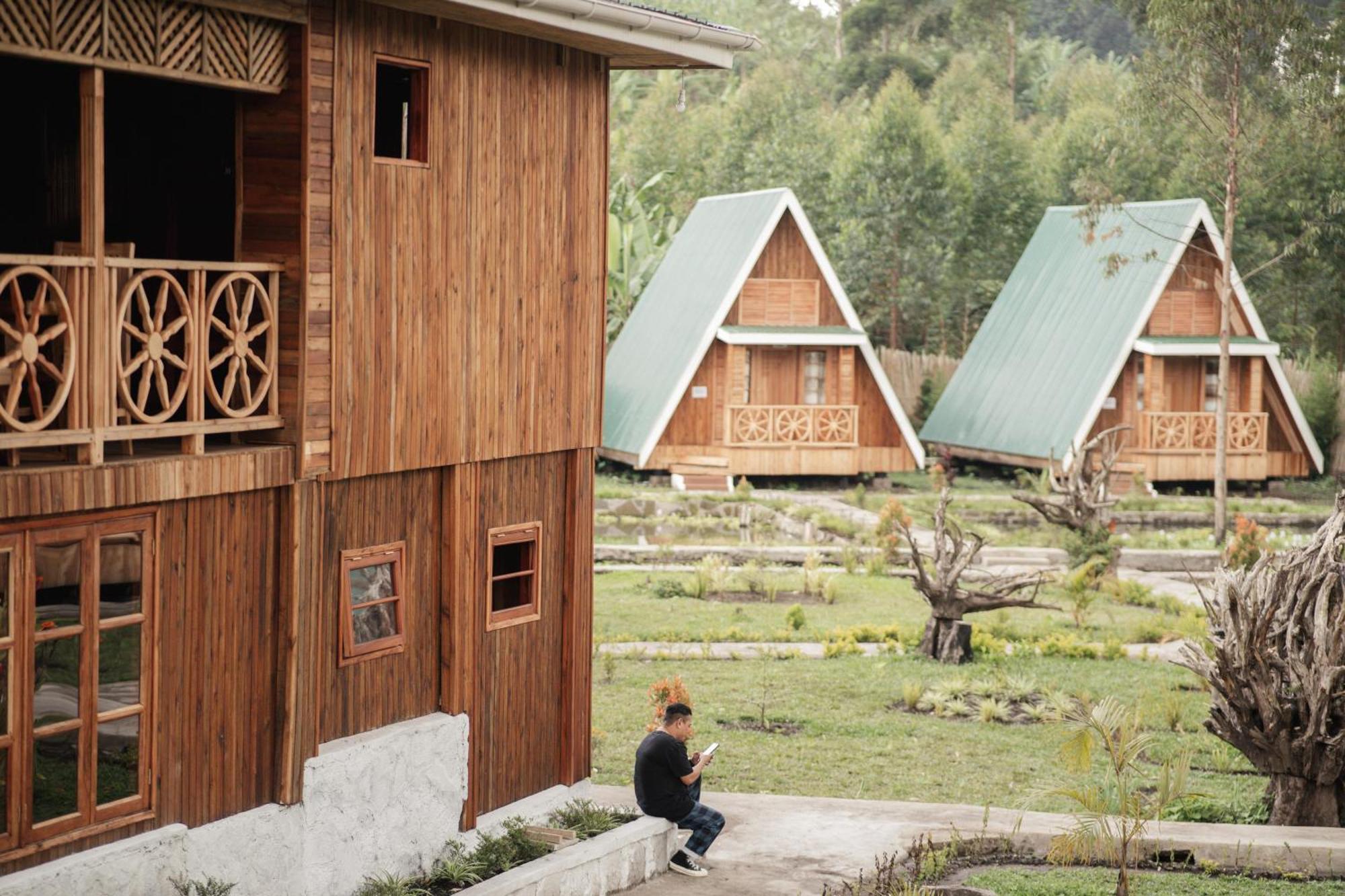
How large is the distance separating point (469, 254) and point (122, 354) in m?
2.13

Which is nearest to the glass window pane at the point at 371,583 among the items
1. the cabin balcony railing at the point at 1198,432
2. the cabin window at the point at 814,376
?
the cabin window at the point at 814,376

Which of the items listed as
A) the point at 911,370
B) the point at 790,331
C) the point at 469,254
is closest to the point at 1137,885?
the point at 469,254

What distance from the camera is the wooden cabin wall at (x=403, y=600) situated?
952 cm

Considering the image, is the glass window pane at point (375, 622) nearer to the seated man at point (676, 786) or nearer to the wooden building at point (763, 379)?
the seated man at point (676, 786)

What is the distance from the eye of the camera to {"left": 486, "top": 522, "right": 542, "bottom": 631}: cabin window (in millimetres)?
10922

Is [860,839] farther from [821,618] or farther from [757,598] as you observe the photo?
[757,598]

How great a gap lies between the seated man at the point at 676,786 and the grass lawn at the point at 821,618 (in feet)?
23.8

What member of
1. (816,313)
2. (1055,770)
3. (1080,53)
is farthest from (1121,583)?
(1080,53)

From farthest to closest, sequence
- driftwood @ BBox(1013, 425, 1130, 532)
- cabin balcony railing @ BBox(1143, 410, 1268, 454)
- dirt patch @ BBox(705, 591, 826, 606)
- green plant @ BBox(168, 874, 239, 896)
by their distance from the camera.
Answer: cabin balcony railing @ BBox(1143, 410, 1268, 454), driftwood @ BBox(1013, 425, 1130, 532), dirt patch @ BBox(705, 591, 826, 606), green plant @ BBox(168, 874, 239, 896)

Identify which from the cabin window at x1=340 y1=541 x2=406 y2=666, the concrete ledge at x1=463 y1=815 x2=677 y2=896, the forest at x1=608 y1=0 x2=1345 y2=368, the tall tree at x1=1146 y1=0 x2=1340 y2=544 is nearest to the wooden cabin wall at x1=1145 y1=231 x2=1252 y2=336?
the tall tree at x1=1146 y1=0 x2=1340 y2=544

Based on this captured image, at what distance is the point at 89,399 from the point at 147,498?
22.7 inches

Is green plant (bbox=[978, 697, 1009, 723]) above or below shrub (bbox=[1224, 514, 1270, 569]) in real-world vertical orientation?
below

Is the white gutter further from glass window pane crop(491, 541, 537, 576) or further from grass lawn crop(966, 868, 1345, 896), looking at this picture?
grass lawn crop(966, 868, 1345, 896)

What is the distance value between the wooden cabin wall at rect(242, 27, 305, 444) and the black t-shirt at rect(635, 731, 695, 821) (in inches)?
130
